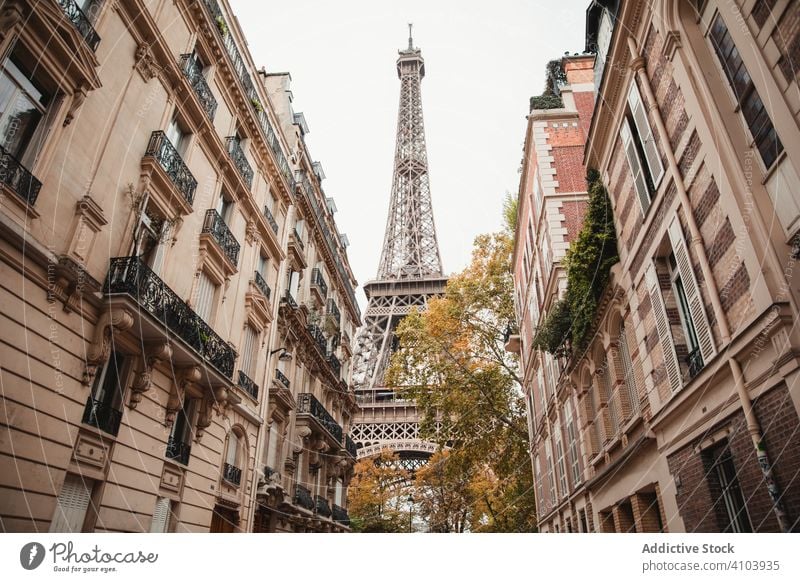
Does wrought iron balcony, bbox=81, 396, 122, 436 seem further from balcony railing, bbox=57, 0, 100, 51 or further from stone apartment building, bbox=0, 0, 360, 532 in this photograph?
balcony railing, bbox=57, 0, 100, 51

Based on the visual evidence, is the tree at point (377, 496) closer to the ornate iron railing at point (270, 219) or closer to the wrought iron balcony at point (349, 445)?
the wrought iron balcony at point (349, 445)

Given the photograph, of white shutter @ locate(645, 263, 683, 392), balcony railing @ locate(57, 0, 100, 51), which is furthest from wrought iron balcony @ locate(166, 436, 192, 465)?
white shutter @ locate(645, 263, 683, 392)

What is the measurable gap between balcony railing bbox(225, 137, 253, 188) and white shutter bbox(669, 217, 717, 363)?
33.6 feet

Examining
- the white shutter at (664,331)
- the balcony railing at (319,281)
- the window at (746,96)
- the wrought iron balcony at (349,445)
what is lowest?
the white shutter at (664,331)

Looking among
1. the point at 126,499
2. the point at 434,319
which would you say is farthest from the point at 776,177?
the point at 434,319

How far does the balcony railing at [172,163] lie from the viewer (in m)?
10.2

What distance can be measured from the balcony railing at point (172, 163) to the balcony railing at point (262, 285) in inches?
146

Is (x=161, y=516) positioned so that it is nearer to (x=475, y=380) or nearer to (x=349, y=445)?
(x=475, y=380)

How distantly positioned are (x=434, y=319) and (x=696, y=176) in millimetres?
17565

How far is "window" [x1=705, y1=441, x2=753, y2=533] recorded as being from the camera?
267 inches

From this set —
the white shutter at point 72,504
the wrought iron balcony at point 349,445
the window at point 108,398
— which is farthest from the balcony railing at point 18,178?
the wrought iron balcony at point 349,445
